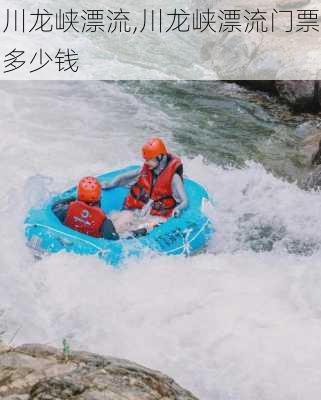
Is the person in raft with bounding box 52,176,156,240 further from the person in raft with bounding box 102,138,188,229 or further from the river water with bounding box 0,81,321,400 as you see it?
the person in raft with bounding box 102,138,188,229

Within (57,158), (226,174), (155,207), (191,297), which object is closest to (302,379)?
→ (191,297)

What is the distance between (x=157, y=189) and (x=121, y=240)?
40.8 inches

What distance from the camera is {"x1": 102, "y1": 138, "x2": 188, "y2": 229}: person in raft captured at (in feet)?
24.2

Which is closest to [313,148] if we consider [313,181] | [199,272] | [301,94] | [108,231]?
[313,181]

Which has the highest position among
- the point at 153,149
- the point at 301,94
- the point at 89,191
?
the point at 301,94

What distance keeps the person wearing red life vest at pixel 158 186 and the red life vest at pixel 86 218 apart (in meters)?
0.85

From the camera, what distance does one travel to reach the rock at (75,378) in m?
2.59

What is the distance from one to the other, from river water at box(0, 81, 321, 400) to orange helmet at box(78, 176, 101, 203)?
0.62 m

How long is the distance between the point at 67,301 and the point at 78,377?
372cm

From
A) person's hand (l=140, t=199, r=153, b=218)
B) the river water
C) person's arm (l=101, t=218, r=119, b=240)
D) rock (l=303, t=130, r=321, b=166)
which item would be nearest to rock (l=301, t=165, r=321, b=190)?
the river water

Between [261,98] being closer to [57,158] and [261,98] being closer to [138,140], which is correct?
[138,140]

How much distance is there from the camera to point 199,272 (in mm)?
6801

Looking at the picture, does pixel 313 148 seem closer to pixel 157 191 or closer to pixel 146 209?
pixel 157 191

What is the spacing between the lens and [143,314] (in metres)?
6.12
